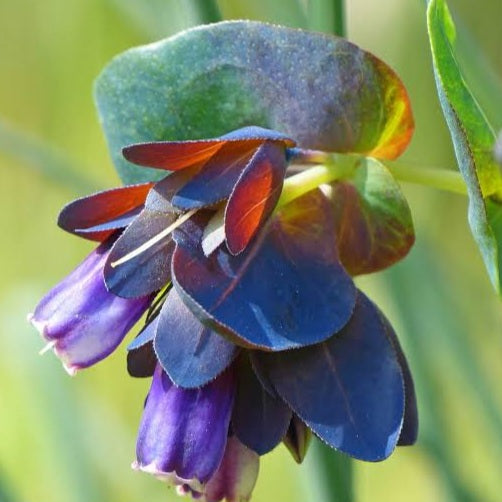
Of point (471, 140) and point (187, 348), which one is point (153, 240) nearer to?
point (187, 348)

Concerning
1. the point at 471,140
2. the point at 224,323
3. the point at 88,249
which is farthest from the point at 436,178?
the point at 88,249

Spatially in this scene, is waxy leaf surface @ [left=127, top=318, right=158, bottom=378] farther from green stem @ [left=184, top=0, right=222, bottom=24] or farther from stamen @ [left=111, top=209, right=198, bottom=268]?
green stem @ [left=184, top=0, right=222, bottom=24]

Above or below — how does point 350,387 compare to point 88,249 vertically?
above

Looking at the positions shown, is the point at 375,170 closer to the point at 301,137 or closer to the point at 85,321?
the point at 301,137

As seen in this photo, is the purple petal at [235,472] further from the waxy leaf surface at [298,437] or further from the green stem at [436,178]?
the green stem at [436,178]

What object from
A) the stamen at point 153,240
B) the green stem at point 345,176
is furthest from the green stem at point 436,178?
the stamen at point 153,240

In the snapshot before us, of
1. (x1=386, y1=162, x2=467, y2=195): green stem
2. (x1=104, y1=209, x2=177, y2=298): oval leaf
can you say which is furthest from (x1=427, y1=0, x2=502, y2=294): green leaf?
(x1=104, y1=209, x2=177, y2=298): oval leaf
